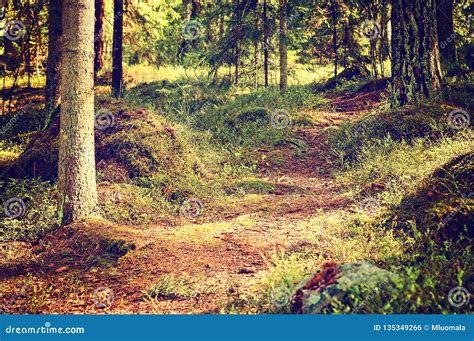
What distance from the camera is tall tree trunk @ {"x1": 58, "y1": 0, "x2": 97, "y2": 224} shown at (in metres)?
7.14

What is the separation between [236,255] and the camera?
6234 millimetres

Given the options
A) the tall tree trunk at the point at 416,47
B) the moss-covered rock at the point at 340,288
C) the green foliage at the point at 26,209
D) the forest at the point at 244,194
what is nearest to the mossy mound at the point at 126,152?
the forest at the point at 244,194

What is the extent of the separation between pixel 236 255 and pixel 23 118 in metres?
12.7

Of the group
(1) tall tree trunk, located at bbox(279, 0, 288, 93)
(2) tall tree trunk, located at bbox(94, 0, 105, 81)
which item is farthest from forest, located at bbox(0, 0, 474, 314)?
(1) tall tree trunk, located at bbox(279, 0, 288, 93)

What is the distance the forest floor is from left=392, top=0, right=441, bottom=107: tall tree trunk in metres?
4.24

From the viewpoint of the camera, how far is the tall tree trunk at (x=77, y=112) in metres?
7.14

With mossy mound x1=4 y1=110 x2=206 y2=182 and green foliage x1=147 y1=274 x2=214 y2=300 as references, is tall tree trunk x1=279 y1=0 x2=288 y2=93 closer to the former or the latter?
mossy mound x1=4 y1=110 x2=206 y2=182

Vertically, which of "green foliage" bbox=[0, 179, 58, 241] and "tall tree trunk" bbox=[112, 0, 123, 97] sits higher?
"tall tree trunk" bbox=[112, 0, 123, 97]

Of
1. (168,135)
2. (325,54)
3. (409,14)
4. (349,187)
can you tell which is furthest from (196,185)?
(325,54)

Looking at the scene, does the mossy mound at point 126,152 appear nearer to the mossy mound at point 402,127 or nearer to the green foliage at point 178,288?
the mossy mound at point 402,127

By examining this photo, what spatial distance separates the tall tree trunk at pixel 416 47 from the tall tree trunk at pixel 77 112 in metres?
7.68

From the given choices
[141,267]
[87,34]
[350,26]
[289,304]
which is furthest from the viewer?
[350,26]

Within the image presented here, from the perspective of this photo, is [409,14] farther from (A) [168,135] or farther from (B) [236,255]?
(B) [236,255]

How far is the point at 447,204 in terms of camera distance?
5520 millimetres
